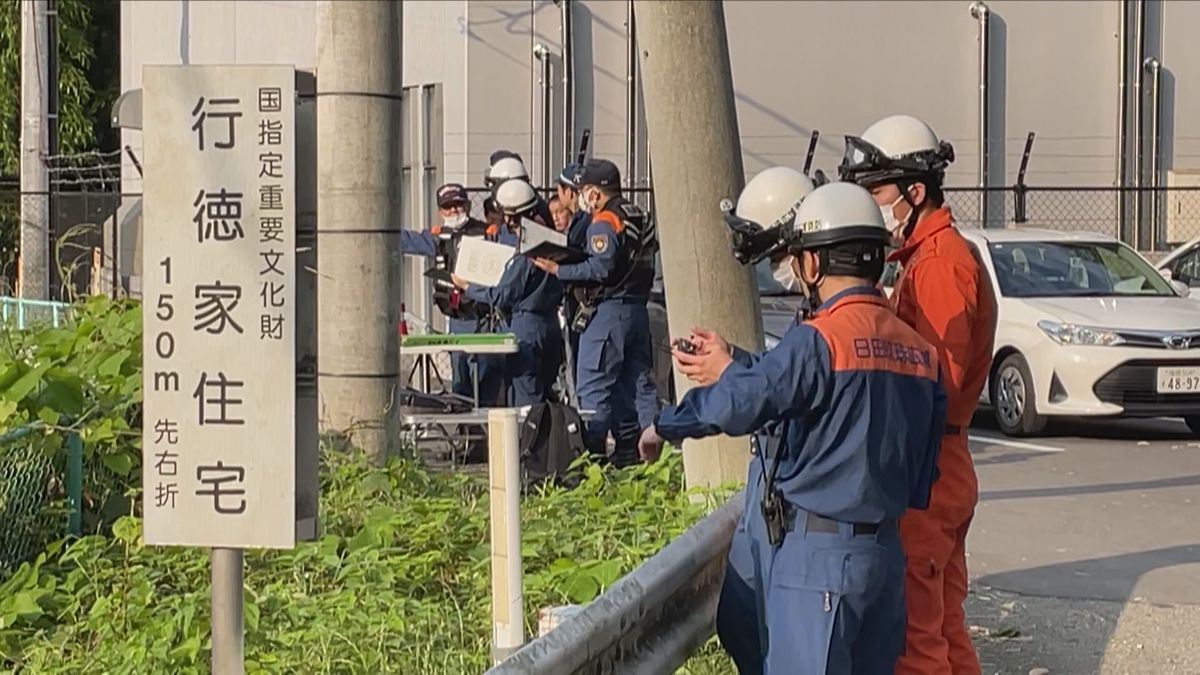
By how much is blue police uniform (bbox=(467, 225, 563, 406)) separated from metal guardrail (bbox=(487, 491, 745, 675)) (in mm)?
4573

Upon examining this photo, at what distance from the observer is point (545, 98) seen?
22.0 metres

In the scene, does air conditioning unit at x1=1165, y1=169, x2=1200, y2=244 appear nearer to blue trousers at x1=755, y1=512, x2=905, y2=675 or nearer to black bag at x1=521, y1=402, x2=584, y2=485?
black bag at x1=521, y1=402, x2=584, y2=485

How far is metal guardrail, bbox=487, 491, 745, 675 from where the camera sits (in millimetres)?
3711

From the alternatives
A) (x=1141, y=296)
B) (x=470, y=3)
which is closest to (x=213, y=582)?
(x=1141, y=296)

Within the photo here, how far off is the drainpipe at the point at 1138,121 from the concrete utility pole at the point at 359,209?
56.0 ft

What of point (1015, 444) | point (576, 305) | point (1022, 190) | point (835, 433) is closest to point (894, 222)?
point (835, 433)

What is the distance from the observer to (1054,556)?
8.15 m

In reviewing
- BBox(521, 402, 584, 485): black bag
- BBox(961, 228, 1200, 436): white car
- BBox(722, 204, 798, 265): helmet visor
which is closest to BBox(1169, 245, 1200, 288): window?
BBox(961, 228, 1200, 436): white car

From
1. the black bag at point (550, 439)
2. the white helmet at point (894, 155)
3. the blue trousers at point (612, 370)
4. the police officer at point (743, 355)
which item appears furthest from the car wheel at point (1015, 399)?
the police officer at point (743, 355)

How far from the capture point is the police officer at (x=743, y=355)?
4.70 m

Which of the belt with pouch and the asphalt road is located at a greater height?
the belt with pouch

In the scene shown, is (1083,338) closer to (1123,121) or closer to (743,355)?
(743,355)

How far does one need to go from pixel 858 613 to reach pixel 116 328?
206 inches

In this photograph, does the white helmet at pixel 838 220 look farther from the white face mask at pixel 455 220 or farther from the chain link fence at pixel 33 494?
the white face mask at pixel 455 220
